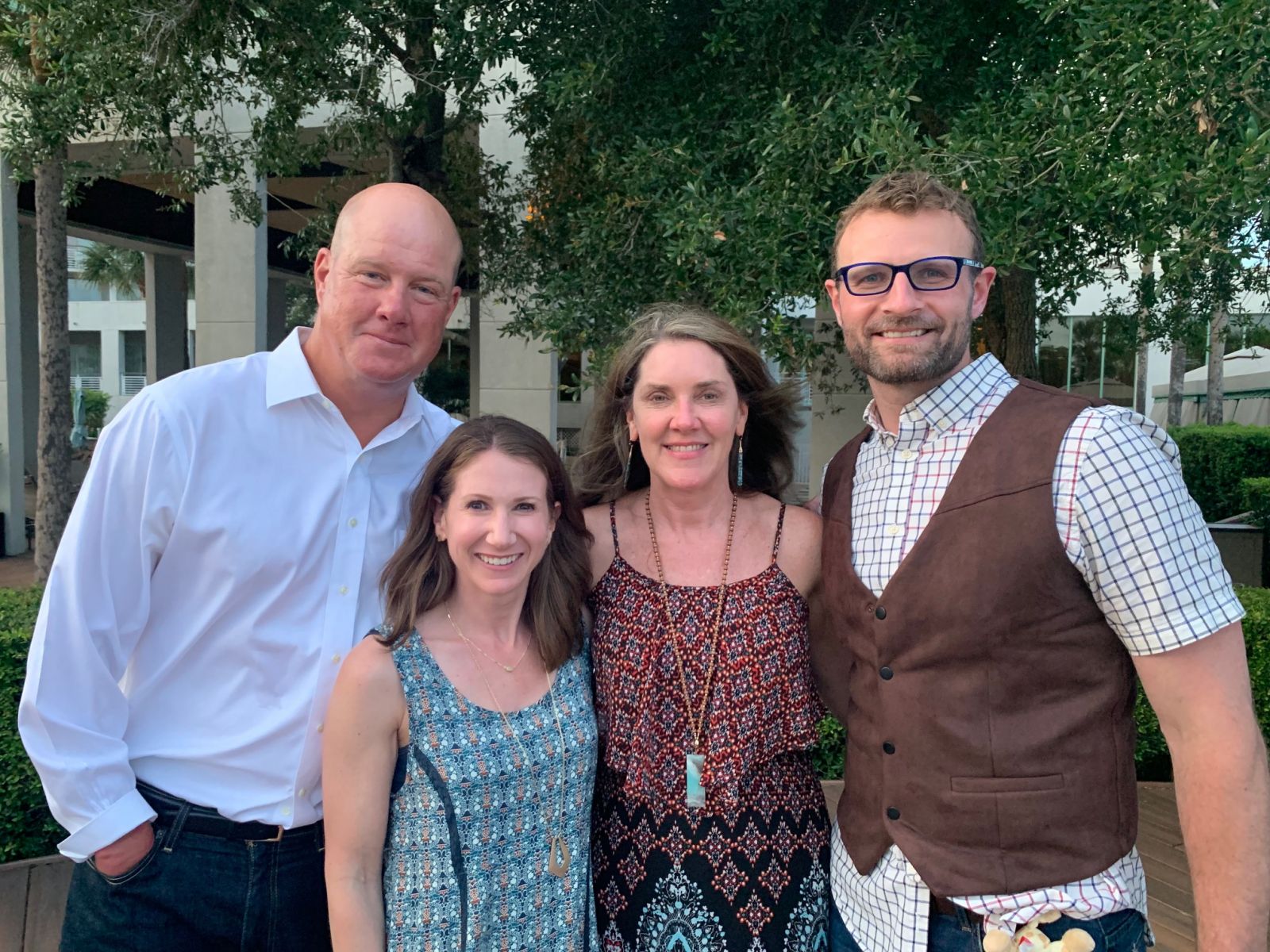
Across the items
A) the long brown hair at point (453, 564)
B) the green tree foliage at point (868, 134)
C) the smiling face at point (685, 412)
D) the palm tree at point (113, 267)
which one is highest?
the palm tree at point (113, 267)

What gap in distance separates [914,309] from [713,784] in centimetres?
106

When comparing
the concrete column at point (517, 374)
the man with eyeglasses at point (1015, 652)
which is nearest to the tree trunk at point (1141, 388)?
the concrete column at point (517, 374)

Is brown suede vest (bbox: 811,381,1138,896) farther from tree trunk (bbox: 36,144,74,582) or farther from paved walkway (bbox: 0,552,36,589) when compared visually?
paved walkway (bbox: 0,552,36,589)

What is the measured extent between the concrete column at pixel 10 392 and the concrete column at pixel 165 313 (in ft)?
17.4

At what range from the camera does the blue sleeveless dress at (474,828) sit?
1.81 m

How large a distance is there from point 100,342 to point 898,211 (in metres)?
48.3

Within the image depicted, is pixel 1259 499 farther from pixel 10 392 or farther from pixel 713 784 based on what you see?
pixel 10 392

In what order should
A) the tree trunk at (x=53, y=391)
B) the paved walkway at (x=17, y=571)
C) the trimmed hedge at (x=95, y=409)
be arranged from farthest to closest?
the trimmed hedge at (x=95, y=409) < the paved walkway at (x=17, y=571) < the tree trunk at (x=53, y=391)

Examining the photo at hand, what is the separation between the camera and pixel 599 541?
89.4 inches

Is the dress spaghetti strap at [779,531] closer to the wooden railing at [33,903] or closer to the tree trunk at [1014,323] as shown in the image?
the wooden railing at [33,903]

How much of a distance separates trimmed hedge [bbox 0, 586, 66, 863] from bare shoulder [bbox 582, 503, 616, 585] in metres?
2.65

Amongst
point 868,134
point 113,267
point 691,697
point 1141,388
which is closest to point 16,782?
point 691,697

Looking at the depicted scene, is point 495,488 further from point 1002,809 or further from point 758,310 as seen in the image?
point 758,310

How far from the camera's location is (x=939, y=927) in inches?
69.7
